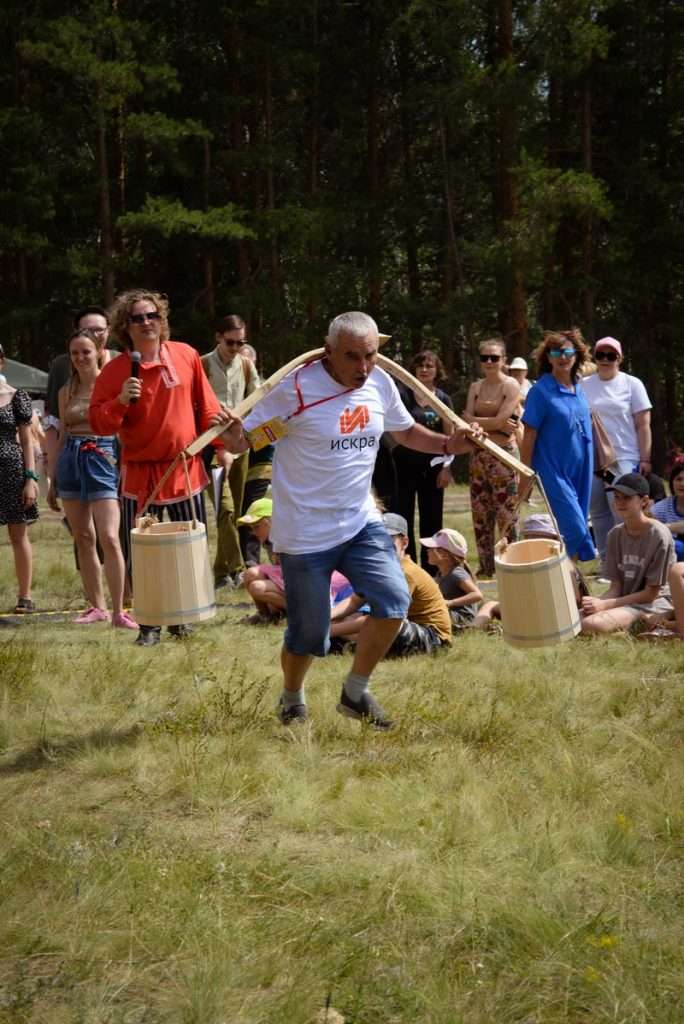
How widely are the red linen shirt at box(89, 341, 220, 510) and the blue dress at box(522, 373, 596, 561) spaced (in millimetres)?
2423

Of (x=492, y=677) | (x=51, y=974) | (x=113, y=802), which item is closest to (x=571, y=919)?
(x=51, y=974)

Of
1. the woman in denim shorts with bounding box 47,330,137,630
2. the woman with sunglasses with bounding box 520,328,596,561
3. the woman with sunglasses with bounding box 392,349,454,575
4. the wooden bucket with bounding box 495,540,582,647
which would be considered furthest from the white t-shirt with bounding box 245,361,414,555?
the woman with sunglasses with bounding box 392,349,454,575

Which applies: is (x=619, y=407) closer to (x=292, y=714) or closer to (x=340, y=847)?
(x=292, y=714)

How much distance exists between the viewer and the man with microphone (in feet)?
25.9

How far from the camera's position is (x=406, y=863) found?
4.43 metres

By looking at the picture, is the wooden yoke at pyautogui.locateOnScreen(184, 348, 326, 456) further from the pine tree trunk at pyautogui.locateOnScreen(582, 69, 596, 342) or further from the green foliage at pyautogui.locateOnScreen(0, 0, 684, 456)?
the pine tree trunk at pyautogui.locateOnScreen(582, 69, 596, 342)

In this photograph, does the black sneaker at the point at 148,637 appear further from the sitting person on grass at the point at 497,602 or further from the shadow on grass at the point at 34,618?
the sitting person on grass at the point at 497,602

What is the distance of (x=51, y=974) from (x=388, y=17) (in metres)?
31.6

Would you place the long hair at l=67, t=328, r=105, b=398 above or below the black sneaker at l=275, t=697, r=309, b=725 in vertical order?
above

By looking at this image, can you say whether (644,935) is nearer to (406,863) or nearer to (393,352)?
(406,863)

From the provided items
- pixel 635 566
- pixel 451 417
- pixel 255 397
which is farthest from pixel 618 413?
pixel 255 397

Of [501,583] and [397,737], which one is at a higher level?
[501,583]

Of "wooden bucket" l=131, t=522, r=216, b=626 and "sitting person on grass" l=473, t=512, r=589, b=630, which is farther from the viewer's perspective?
"sitting person on grass" l=473, t=512, r=589, b=630

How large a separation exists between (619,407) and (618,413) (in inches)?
1.9
